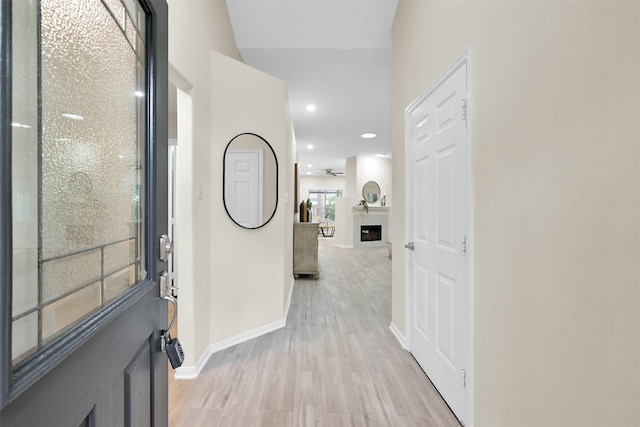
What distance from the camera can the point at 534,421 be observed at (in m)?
1.11

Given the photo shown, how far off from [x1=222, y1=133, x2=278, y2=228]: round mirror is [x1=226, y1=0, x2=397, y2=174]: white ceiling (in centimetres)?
116

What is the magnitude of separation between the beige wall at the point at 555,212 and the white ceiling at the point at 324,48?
1499mm

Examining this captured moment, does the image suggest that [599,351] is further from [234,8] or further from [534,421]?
[234,8]

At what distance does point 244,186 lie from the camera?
259 cm

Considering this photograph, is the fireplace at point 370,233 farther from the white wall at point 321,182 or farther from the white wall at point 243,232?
the white wall at point 243,232

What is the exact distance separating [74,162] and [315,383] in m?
1.87

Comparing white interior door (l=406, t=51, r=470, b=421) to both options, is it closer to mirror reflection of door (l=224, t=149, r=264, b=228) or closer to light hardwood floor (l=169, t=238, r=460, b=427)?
light hardwood floor (l=169, t=238, r=460, b=427)

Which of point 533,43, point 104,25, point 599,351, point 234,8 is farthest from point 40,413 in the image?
point 234,8

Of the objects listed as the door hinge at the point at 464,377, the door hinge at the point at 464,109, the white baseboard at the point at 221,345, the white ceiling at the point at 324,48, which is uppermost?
the white ceiling at the point at 324,48

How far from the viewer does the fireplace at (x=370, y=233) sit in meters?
8.51

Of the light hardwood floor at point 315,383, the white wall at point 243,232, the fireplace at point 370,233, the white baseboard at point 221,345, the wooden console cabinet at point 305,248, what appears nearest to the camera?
the light hardwood floor at point 315,383

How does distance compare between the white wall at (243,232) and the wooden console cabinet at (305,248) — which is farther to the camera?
the wooden console cabinet at (305,248)

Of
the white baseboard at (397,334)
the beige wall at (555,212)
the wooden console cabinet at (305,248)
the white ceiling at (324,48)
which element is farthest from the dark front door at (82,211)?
the wooden console cabinet at (305,248)

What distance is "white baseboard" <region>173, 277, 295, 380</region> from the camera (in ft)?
6.61
